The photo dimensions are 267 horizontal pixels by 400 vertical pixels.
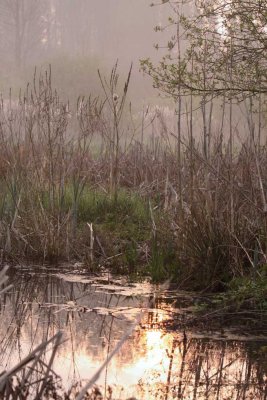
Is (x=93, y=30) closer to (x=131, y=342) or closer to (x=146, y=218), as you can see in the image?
(x=146, y=218)

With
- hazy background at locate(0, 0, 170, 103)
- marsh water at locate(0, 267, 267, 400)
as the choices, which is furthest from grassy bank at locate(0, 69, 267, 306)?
hazy background at locate(0, 0, 170, 103)

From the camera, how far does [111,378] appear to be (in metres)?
3.15

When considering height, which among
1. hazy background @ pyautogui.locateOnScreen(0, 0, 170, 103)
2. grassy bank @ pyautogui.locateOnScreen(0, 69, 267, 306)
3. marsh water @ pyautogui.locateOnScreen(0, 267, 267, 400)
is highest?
hazy background @ pyautogui.locateOnScreen(0, 0, 170, 103)

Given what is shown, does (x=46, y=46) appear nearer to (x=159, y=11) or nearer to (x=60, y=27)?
(x=60, y=27)

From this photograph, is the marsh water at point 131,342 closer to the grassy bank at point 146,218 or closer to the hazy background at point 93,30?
the grassy bank at point 146,218

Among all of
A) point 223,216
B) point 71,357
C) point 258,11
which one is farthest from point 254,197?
point 258,11

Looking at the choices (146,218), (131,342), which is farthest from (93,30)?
(131,342)

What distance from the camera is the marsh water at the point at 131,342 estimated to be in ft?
10.2

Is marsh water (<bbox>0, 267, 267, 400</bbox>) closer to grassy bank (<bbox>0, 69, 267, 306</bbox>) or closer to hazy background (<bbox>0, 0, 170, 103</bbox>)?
grassy bank (<bbox>0, 69, 267, 306</bbox>)

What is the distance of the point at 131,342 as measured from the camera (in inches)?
145

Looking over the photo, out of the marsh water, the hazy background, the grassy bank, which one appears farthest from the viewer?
the hazy background

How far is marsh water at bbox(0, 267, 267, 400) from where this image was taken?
10.2 ft

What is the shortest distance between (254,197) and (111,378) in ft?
6.30

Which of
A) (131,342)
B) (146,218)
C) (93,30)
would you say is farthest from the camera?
(93,30)
